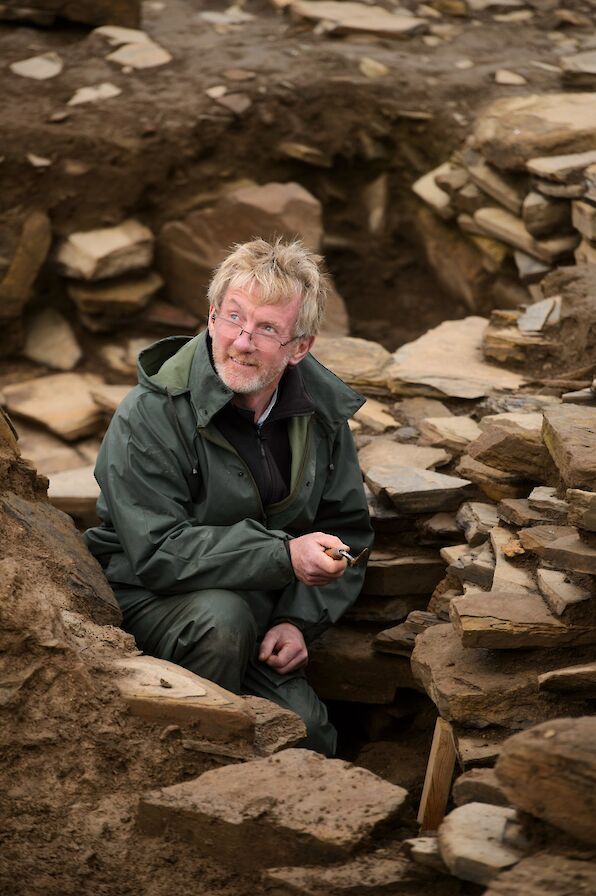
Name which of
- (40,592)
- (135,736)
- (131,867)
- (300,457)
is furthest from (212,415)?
(131,867)

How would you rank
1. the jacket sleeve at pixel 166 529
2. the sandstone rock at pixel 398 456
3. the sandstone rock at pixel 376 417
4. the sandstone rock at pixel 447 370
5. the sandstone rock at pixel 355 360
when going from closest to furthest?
1. the jacket sleeve at pixel 166 529
2. the sandstone rock at pixel 398 456
3. the sandstone rock at pixel 376 417
4. the sandstone rock at pixel 447 370
5. the sandstone rock at pixel 355 360

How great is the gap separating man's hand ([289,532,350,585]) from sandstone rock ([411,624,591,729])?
53 centimetres

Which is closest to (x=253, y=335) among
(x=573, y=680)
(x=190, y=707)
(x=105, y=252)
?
(x=190, y=707)

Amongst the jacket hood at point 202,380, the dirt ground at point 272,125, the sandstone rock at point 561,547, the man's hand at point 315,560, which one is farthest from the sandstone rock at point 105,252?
the sandstone rock at point 561,547

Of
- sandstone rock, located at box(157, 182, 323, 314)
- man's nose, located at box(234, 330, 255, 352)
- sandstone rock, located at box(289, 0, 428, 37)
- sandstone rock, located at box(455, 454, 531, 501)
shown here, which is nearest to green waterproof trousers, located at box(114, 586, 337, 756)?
man's nose, located at box(234, 330, 255, 352)

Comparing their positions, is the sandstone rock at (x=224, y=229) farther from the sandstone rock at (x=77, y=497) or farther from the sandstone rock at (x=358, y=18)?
the sandstone rock at (x=77, y=497)

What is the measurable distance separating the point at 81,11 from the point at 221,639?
7597 mm

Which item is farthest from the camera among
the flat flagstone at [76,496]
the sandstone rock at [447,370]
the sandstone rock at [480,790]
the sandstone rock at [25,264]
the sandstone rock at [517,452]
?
the sandstone rock at [25,264]

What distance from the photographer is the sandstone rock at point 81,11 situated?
10.2 m

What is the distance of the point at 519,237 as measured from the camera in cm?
845

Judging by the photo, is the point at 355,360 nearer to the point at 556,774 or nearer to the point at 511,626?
the point at 511,626

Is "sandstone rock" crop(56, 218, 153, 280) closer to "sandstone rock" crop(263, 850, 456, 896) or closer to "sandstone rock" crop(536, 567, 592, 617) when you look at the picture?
"sandstone rock" crop(536, 567, 592, 617)

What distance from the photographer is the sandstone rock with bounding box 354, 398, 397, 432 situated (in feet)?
21.3

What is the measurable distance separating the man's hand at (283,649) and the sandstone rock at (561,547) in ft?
3.68
